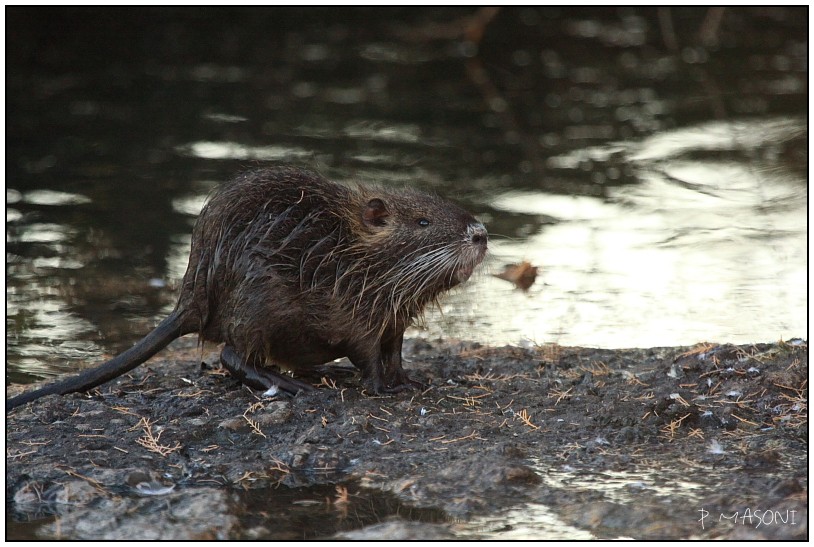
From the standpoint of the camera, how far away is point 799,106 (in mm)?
10906

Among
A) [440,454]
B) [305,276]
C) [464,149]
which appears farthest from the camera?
[464,149]

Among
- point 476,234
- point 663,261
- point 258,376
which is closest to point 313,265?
point 258,376

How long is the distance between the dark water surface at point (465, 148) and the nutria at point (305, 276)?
97 cm

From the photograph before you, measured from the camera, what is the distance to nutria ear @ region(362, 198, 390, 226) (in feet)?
16.4

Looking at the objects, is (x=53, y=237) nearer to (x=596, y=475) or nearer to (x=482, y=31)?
(x=596, y=475)

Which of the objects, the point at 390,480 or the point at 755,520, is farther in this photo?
the point at 390,480

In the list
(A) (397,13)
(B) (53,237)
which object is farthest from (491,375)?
(A) (397,13)

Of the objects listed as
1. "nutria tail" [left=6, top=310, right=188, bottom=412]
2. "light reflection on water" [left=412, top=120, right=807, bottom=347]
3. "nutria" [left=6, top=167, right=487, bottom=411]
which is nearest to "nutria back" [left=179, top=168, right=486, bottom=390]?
"nutria" [left=6, top=167, right=487, bottom=411]

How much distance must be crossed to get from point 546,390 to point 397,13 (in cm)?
1040

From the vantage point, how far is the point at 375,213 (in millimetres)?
4996

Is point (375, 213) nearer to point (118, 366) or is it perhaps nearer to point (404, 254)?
point (404, 254)

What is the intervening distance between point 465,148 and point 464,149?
42mm

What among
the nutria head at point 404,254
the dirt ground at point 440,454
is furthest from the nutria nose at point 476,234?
the dirt ground at point 440,454

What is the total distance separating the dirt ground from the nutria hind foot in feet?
0.22
